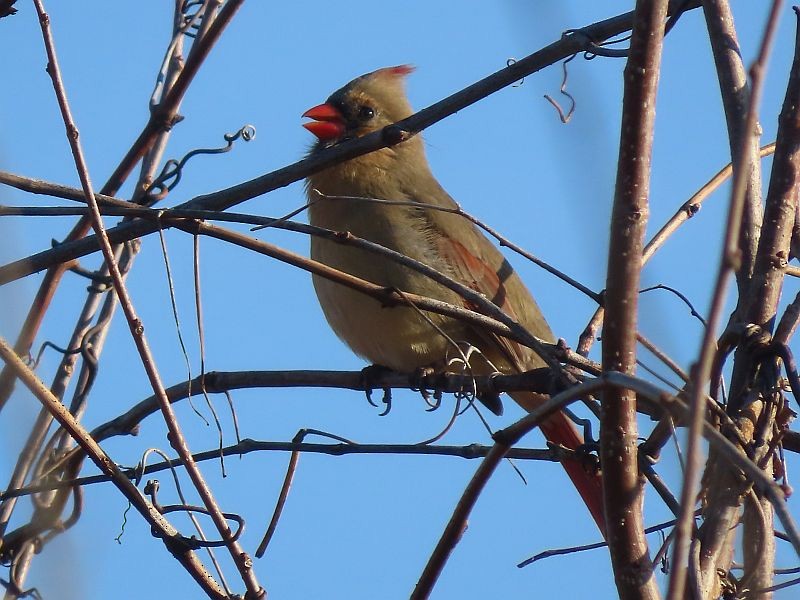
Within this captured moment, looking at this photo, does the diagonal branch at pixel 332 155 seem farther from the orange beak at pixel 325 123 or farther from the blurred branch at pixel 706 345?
the orange beak at pixel 325 123

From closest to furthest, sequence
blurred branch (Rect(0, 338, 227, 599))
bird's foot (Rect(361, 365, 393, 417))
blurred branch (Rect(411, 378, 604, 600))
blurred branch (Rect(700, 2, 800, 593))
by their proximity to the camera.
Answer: blurred branch (Rect(411, 378, 604, 600)), blurred branch (Rect(700, 2, 800, 593)), blurred branch (Rect(0, 338, 227, 599)), bird's foot (Rect(361, 365, 393, 417))

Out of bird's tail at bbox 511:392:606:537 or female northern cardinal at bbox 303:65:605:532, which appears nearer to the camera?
bird's tail at bbox 511:392:606:537

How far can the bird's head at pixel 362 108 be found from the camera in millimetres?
4551

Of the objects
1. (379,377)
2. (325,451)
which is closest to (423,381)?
(379,377)

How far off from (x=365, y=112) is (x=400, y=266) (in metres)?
1.08

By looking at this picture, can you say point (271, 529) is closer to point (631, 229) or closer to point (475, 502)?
point (475, 502)

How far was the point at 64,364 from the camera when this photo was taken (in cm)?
298

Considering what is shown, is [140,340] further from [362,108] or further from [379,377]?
[362,108]

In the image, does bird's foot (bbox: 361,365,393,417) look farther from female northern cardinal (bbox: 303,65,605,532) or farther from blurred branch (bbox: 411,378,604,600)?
blurred branch (bbox: 411,378,604,600)

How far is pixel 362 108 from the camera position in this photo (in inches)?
182

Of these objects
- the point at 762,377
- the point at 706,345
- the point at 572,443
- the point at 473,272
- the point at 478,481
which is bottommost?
the point at 706,345

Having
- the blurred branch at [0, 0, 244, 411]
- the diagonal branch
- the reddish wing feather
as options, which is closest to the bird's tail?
the reddish wing feather

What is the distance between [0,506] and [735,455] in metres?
1.88

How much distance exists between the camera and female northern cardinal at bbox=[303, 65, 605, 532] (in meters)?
3.69
